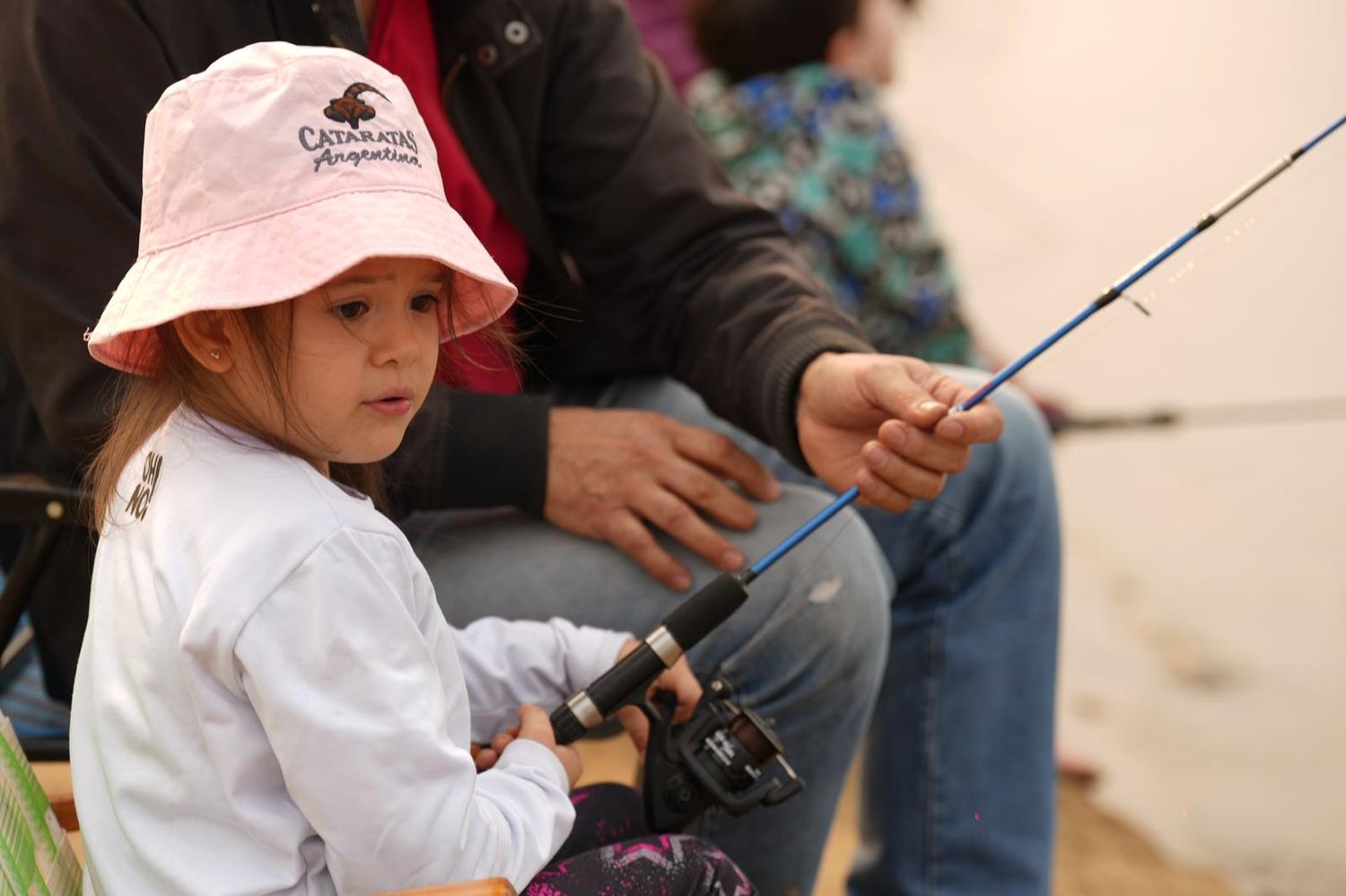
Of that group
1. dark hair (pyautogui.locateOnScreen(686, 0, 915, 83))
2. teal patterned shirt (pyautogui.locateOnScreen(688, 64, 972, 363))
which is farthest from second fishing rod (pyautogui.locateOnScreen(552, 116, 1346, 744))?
dark hair (pyautogui.locateOnScreen(686, 0, 915, 83))

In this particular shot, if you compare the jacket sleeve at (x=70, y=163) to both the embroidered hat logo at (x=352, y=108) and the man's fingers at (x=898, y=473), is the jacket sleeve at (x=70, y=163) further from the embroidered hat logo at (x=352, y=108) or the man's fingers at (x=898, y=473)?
the man's fingers at (x=898, y=473)

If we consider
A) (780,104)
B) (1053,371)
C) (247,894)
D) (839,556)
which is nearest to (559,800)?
(247,894)

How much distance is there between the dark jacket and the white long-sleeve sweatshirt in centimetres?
26

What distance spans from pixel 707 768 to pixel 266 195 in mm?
499

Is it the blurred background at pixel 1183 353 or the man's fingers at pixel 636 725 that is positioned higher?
the man's fingers at pixel 636 725

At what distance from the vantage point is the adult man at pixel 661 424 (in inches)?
41.5

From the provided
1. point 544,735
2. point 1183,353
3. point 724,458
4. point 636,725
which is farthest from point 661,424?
point 1183,353

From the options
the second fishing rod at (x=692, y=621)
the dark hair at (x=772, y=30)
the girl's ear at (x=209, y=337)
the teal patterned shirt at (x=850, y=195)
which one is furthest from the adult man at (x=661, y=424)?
the dark hair at (x=772, y=30)

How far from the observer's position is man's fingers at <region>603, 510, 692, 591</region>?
1.21 meters

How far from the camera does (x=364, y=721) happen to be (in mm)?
800

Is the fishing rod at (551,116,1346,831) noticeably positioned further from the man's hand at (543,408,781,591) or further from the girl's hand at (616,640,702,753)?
the man's hand at (543,408,781,591)

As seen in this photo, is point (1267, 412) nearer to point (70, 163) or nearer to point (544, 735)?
point (544, 735)

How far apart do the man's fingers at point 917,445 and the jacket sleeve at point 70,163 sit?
22.2 inches

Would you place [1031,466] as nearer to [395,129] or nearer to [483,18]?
[483,18]
